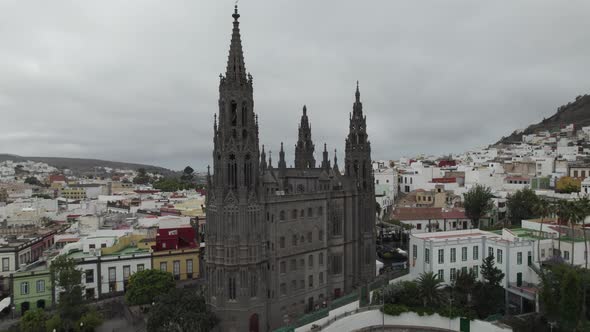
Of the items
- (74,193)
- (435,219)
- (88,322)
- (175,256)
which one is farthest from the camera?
(74,193)

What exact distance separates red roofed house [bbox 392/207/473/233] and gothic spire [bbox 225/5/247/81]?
166 ft

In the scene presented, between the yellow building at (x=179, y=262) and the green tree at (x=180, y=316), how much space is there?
16365 mm

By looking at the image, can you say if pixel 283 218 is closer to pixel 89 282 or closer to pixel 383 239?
pixel 89 282

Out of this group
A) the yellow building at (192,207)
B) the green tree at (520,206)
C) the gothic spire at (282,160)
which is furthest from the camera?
the yellow building at (192,207)

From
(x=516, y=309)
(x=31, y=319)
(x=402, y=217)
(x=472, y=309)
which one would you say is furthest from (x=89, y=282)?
(x=402, y=217)

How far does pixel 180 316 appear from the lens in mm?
38781

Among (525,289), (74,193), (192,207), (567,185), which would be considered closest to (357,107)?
(525,289)

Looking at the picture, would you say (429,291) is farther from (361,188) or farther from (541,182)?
(541,182)

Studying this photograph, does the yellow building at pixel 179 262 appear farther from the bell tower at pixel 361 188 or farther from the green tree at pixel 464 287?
the green tree at pixel 464 287

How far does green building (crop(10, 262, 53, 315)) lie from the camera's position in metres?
50.1

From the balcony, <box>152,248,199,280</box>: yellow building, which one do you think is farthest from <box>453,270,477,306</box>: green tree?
<box>152,248,199,280</box>: yellow building

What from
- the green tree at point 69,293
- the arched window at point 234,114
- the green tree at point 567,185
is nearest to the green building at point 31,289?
the green tree at point 69,293

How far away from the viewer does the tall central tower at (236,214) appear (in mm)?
41812

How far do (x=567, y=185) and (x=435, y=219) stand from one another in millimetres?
30709
